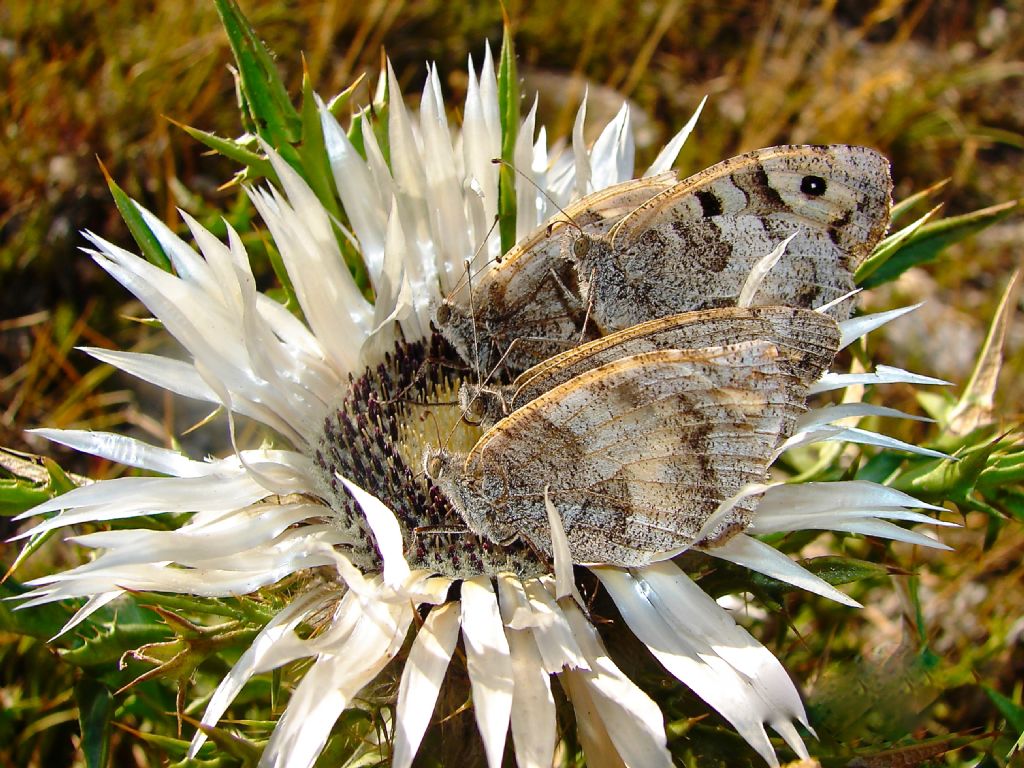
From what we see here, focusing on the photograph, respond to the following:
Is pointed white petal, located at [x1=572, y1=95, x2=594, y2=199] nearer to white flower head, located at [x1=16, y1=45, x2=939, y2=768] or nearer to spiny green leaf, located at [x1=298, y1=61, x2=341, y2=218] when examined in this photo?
white flower head, located at [x1=16, y1=45, x2=939, y2=768]

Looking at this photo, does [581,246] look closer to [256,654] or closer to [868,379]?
[868,379]

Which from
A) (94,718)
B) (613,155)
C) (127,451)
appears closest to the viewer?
(127,451)

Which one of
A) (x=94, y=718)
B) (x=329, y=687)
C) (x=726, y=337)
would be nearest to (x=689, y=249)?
(x=726, y=337)

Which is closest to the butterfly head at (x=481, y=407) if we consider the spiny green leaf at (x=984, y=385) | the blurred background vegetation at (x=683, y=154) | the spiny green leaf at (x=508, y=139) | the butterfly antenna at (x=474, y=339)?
the butterfly antenna at (x=474, y=339)

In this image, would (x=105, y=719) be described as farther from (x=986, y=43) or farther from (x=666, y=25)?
(x=986, y=43)

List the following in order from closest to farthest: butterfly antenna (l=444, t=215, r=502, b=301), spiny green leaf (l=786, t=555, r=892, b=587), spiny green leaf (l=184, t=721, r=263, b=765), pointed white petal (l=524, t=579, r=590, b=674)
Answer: spiny green leaf (l=184, t=721, r=263, b=765) → pointed white petal (l=524, t=579, r=590, b=674) → spiny green leaf (l=786, t=555, r=892, b=587) → butterfly antenna (l=444, t=215, r=502, b=301)

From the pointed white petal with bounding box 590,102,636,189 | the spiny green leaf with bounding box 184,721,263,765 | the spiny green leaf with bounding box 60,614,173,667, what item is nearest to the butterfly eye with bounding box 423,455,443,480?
the spiny green leaf with bounding box 184,721,263,765

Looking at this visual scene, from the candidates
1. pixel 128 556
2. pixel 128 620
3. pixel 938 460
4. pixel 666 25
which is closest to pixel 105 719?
pixel 128 620
